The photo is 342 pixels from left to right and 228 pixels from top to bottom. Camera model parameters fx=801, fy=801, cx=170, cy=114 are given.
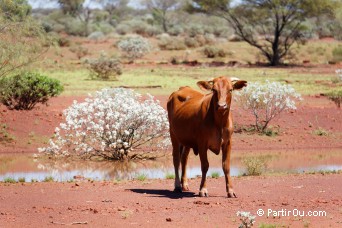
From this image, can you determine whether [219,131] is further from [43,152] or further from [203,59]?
[203,59]

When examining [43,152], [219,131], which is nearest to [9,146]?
[43,152]

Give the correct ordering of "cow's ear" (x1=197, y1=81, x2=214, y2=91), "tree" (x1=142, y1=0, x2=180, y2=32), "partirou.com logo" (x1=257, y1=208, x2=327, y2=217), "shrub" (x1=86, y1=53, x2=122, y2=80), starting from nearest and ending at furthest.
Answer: "partirou.com logo" (x1=257, y1=208, x2=327, y2=217) < "cow's ear" (x1=197, y1=81, x2=214, y2=91) < "shrub" (x1=86, y1=53, x2=122, y2=80) < "tree" (x1=142, y1=0, x2=180, y2=32)

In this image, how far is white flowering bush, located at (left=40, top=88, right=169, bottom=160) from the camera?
20828 mm

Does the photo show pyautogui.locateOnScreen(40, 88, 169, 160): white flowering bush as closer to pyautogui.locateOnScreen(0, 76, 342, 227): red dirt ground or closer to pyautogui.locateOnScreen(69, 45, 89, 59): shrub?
pyautogui.locateOnScreen(0, 76, 342, 227): red dirt ground

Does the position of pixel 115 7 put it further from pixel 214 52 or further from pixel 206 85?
pixel 206 85

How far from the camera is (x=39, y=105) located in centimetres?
2845

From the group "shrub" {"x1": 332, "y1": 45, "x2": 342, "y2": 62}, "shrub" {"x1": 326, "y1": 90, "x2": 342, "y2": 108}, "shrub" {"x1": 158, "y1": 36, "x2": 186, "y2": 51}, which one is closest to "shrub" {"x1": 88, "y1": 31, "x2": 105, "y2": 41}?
"shrub" {"x1": 158, "y1": 36, "x2": 186, "y2": 51}

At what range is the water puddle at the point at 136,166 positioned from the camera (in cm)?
1857

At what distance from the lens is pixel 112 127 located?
2089cm

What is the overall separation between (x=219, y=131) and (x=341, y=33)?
187 ft

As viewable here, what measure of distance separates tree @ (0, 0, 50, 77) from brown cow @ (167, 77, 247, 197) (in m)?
10.7

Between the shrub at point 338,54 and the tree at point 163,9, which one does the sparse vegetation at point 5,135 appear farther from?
the tree at point 163,9

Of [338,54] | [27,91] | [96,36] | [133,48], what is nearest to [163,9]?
[96,36]

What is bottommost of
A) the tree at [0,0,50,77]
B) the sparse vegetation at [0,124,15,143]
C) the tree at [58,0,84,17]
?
the sparse vegetation at [0,124,15,143]
